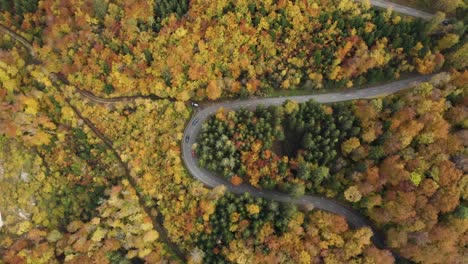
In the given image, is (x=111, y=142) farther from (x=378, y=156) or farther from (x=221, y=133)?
(x=378, y=156)

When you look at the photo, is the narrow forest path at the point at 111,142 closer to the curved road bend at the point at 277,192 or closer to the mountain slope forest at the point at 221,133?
the mountain slope forest at the point at 221,133

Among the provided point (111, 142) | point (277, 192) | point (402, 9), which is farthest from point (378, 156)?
point (111, 142)

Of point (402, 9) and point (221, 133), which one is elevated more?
point (402, 9)

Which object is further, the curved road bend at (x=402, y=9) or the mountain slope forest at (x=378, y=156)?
the curved road bend at (x=402, y=9)

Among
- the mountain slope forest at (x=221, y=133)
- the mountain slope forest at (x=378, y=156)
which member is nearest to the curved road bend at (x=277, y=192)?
the mountain slope forest at (x=221, y=133)

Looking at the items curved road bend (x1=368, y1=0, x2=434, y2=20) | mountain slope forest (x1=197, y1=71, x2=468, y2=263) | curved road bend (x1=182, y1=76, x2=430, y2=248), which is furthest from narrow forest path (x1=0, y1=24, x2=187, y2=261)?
curved road bend (x1=368, y1=0, x2=434, y2=20)

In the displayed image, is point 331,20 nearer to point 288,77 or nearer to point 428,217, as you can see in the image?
point 288,77
